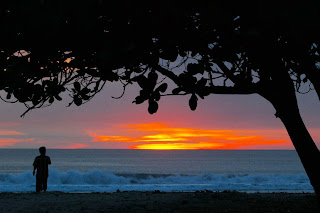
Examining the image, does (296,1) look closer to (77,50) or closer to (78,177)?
(77,50)

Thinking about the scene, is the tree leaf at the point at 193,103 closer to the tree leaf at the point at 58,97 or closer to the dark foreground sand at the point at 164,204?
the tree leaf at the point at 58,97

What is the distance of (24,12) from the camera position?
71.8 inches

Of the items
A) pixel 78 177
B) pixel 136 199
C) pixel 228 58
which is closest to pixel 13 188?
pixel 78 177

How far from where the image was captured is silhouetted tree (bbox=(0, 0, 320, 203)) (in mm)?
1831

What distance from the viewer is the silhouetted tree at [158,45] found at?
1831mm

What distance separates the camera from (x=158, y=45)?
14.3 ft

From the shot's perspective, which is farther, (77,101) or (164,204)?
(164,204)

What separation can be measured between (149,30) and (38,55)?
4.45 ft

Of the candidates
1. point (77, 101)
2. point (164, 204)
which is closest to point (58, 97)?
point (77, 101)

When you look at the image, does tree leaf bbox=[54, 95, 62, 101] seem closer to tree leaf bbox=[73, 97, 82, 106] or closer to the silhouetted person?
tree leaf bbox=[73, 97, 82, 106]

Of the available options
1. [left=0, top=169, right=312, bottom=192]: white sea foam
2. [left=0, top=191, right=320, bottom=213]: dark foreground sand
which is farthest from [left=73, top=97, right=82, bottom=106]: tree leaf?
[left=0, top=169, right=312, bottom=192]: white sea foam

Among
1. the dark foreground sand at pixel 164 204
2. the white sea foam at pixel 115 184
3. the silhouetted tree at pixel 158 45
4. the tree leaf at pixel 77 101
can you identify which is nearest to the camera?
A: the silhouetted tree at pixel 158 45

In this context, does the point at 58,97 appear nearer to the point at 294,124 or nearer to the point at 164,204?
the point at 294,124

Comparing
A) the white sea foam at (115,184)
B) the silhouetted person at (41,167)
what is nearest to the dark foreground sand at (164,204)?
the silhouetted person at (41,167)
